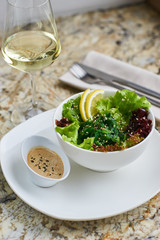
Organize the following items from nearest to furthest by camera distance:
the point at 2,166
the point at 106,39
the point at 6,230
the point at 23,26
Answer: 1. the point at 6,230
2. the point at 2,166
3. the point at 23,26
4. the point at 106,39

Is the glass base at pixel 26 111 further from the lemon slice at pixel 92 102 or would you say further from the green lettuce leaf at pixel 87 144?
the green lettuce leaf at pixel 87 144

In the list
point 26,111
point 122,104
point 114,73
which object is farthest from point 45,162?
point 114,73

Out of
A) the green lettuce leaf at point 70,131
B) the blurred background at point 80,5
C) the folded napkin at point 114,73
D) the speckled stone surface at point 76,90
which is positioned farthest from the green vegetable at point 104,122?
the blurred background at point 80,5

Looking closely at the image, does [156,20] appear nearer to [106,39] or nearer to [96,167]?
[106,39]

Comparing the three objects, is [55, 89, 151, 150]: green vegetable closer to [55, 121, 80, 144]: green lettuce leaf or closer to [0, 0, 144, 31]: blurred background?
[55, 121, 80, 144]: green lettuce leaf

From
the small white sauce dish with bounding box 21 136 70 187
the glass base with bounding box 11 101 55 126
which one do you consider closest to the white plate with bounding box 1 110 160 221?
the small white sauce dish with bounding box 21 136 70 187

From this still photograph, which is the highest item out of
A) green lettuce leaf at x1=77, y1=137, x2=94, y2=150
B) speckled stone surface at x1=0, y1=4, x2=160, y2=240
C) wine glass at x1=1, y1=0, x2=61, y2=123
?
wine glass at x1=1, y1=0, x2=61, y2=123

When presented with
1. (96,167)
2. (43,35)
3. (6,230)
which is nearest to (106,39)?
(43,35)

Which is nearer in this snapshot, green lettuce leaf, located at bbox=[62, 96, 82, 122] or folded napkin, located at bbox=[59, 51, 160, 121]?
green lettuce leaf, located at bbox=[62, 96, 82, 122]
